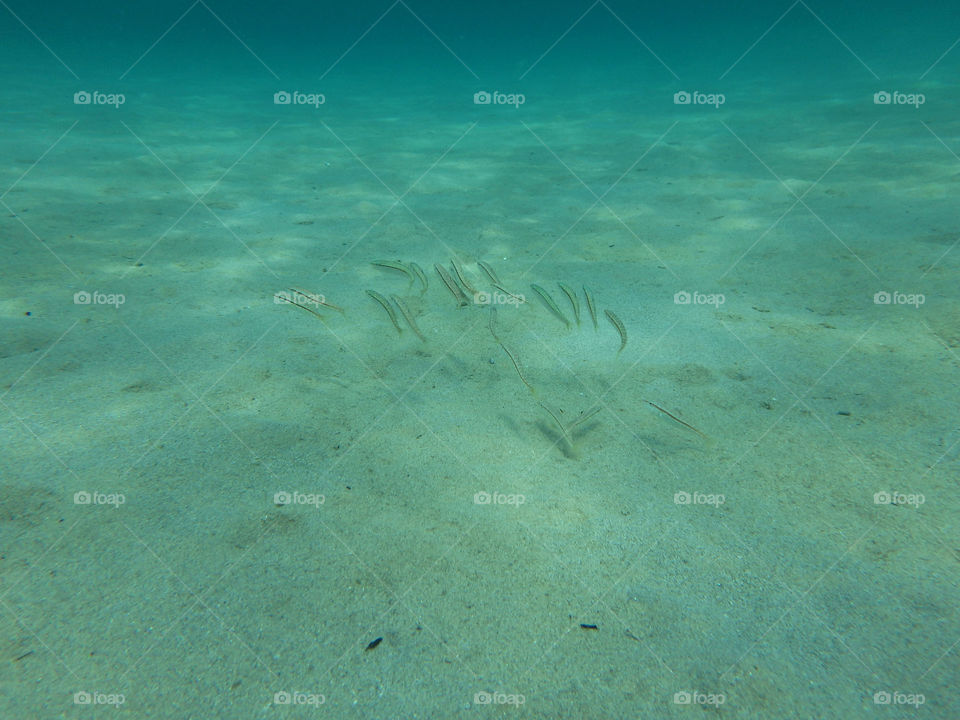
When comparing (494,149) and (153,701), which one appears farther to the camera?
(494,149)

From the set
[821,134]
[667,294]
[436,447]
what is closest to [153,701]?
[436,447]

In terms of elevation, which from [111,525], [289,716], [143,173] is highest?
[143,173]

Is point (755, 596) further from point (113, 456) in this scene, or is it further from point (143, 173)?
point (143, 173)

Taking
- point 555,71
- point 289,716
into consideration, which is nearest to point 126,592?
point 289,716

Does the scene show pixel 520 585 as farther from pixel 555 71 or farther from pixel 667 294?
pixel 555 71

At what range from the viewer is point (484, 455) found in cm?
305

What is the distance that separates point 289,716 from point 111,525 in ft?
4.76

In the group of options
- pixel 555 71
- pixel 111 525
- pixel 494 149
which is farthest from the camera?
pixel 555 71

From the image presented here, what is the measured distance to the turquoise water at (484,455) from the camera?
6.54 feet

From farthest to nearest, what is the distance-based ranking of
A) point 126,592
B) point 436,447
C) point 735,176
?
point 735,176 → point 436,447 → point 126,592

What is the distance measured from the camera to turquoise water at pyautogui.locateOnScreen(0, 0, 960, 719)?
6.54 feet

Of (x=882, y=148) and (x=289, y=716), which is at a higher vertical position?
(x=882, y=148)

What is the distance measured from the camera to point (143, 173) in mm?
8867

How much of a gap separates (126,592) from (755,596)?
2970 millimetres
